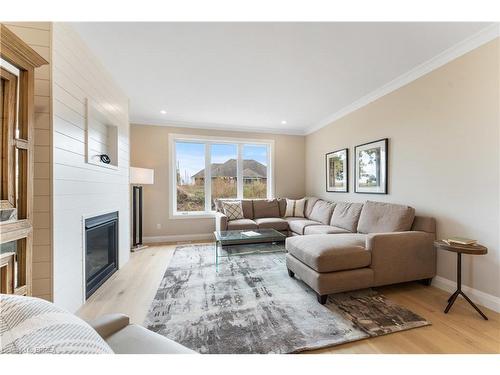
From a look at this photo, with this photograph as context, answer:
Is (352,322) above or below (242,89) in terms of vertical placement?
below

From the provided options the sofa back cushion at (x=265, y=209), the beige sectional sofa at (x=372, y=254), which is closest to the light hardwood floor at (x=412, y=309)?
the beige sectional sofa at (x=372, y=254)

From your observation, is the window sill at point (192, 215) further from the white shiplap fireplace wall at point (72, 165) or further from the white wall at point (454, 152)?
the white wall at point (454, 152)

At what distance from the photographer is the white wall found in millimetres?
1946

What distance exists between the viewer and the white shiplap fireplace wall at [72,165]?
1686 millimetres

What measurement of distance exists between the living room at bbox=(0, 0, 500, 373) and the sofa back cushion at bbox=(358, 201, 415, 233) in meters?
0.03

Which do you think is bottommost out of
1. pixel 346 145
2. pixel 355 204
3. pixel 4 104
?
pixel 355 204

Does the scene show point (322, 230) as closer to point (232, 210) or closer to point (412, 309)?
point (412, 309)

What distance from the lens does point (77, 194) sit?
1.96 meters

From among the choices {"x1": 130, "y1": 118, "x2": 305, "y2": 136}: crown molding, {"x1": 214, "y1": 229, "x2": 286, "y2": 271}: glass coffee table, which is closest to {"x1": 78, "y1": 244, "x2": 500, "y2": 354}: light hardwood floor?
{"x1": 214, "y1": 229, "x2": 286, "y2": 271}: glass coffee table

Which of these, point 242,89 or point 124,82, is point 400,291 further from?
point 124,82

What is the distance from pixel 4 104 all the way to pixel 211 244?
11.6ft

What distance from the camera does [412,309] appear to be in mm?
1929

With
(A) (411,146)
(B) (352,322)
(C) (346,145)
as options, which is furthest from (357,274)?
(C) (346,145)

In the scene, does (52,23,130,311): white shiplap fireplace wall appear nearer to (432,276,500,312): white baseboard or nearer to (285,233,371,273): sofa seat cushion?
(285,233,371,273): sofa seat cushion
